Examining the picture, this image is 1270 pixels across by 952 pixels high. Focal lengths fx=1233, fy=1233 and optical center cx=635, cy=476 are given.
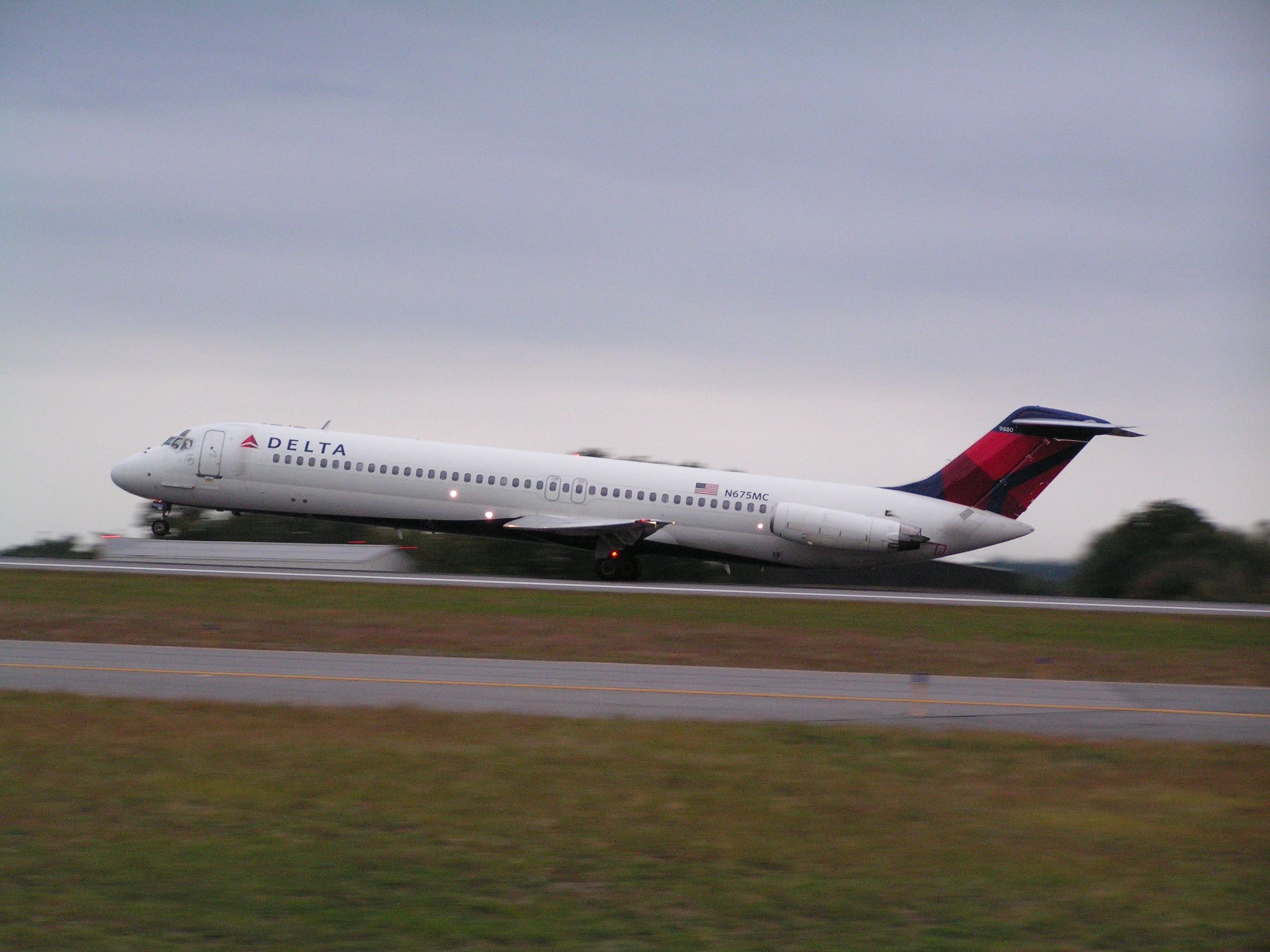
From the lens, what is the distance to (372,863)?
301 inches

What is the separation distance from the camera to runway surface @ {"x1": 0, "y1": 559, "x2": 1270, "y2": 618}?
26031 mm

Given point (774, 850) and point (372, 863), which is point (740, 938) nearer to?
point (774, 850)

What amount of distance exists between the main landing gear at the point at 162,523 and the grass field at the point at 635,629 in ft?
26.1

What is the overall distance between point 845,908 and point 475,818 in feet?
9.24

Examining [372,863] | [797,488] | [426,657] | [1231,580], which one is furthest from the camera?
[1231,580]

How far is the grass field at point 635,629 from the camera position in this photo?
18359 millimetres

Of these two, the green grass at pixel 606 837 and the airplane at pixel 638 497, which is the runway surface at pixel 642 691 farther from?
the airplane at pixel 638 497

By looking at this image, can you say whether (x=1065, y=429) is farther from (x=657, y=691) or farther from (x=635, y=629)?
(x=657, y=691)

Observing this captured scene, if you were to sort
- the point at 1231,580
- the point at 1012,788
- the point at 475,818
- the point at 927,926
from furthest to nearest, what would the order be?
1. the point at 1231,580
2. the point at 1012,788
3. the point at 475,818
4. the point at 927,926

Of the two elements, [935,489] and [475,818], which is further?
[935,489]

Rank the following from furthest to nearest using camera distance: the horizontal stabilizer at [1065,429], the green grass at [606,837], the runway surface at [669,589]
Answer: the horizontal stabilizer at [1065,429], the runway surface at [669,589], the green grass at [606,837]

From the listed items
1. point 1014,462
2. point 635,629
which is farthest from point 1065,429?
point 635,629

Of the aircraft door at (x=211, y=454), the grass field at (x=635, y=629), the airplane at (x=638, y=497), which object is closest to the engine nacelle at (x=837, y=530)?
the airplane at (x=638, y=497)

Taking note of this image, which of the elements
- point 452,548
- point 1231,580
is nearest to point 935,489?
point 1231,580
